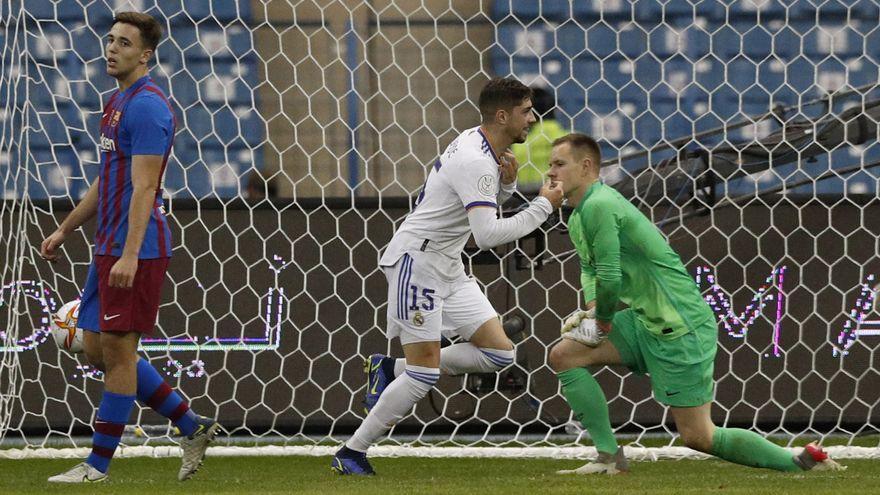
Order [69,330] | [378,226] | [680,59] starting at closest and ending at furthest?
[69,330] → [378,226] → [680,59]

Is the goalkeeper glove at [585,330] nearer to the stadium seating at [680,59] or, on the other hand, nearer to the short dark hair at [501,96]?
the short dark hair at [501,96]

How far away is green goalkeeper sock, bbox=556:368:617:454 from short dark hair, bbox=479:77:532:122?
934 millimetres

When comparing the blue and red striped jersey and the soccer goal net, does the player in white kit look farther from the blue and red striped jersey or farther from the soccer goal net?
the soccer goal net

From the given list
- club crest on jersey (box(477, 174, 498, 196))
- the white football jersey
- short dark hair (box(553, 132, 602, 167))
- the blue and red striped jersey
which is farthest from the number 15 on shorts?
the blue and red striped jersey

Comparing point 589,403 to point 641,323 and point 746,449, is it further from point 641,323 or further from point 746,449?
point 746,449

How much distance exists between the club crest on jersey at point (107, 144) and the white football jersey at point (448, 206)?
3.35ft

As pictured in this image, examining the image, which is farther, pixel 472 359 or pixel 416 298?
pixel 472 359

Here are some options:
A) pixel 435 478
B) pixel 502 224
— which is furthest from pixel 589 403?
pixel 502 224

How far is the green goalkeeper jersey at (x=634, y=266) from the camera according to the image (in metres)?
4.73

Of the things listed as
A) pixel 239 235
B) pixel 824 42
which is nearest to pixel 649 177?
pixel 824 42

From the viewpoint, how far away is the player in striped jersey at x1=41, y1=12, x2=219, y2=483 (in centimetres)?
465

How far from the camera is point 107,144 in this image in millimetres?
4777

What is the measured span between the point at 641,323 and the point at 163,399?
165 centimetres

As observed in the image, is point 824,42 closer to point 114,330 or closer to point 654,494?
point 654,494
